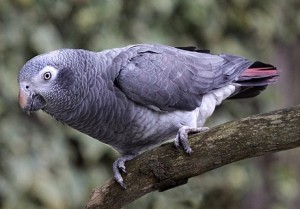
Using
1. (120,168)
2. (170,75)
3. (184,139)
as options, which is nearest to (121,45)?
(170,75)

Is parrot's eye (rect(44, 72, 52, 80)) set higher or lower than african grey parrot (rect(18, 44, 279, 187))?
higher

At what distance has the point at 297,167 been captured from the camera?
3.24 meters

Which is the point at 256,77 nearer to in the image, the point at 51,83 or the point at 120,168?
the point at 120,168

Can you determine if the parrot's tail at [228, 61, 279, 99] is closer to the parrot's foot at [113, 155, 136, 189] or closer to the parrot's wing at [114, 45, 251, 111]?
the parrot's wing at [114, 45, 251, 111]

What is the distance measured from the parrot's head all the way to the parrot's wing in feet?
0.53

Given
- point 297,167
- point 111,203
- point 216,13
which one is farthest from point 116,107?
point 297,167

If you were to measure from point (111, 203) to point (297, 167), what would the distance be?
1763 mm

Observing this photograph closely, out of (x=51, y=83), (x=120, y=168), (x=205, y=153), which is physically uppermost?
(x=51, y=83)

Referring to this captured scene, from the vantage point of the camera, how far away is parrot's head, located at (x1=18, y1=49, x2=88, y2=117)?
5.33 feet

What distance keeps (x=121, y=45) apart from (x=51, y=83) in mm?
1115

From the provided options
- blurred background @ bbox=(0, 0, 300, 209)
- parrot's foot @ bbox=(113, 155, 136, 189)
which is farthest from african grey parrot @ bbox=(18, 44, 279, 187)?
blurred background @ bbox=(0, 0, 300, 209)

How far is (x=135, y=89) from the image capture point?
178 centimetres

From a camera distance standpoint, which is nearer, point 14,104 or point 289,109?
point 289,109

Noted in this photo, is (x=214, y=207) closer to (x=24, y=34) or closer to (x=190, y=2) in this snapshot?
(x=190, y=2)
